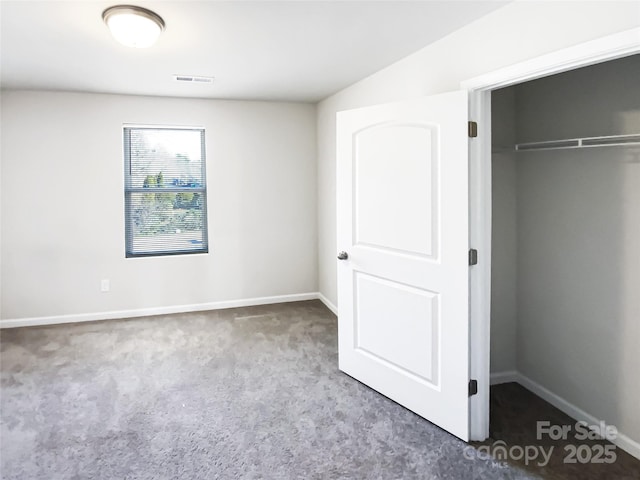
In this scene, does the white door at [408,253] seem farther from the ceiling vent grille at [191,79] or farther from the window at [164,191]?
the window at [164,191]

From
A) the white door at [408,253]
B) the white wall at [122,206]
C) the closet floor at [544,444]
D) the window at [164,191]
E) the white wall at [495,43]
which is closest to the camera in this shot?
the white wall at [495,43]

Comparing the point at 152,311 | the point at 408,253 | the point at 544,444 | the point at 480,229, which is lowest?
the point at 544,444

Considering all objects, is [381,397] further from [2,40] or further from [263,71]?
[2,40]

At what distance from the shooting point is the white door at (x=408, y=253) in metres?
2.44

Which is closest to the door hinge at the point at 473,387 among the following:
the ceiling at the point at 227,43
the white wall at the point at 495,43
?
the white wall at the point at 495,43

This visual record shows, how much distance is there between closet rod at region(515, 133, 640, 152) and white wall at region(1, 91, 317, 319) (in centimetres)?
301

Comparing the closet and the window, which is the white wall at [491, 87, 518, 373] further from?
the window

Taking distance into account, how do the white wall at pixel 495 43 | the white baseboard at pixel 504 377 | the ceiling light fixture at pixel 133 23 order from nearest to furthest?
1. the white wall at pixel 495 43
2. the ceiling light fixture at pixel 133 23
3. the white baseboard at pixel 504 377

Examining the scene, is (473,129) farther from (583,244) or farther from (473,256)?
(583,244)

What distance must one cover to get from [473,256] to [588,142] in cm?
92

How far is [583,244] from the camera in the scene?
264cm

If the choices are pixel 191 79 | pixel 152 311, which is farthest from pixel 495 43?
pixel 152 311

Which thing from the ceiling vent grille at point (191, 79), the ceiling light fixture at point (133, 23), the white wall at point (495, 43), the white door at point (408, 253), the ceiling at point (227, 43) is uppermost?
the ceiling vent grille at point (191, 79)

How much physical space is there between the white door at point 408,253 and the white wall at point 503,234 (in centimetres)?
74
